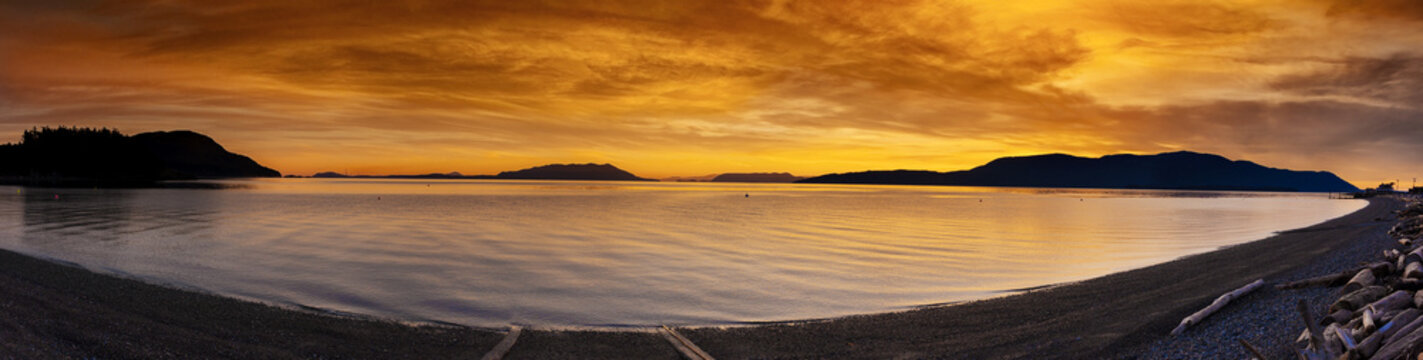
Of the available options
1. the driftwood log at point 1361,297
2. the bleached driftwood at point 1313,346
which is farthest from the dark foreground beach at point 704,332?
the bleached driftwood at point 1313,346

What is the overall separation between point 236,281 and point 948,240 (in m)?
29.8

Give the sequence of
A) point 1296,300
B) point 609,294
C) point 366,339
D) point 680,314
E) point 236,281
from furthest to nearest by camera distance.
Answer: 1. point 236,281
2. point 609,294
3. point 680,314
4. point 366,339
5. point 1296,300

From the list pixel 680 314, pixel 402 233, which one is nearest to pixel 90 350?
pixel 680 314

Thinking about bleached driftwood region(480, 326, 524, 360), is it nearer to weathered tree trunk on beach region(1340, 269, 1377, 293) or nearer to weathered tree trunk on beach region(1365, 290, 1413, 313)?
weathered tree trunk on beach region(1365, 290, 1413, 313)

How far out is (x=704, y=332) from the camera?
38.7 ft

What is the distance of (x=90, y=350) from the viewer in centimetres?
849

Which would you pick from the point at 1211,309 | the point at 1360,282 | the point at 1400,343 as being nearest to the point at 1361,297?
the point at 1360,282

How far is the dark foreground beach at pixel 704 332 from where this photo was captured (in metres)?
8.87

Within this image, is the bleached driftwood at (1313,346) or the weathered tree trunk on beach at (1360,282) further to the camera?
the weathered tree trunk on beach at (1360,282)

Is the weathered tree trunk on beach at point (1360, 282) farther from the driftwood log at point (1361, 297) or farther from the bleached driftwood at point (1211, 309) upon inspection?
the bleached driftwood at point (1211, 309)

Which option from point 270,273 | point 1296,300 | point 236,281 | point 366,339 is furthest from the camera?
point 270,273

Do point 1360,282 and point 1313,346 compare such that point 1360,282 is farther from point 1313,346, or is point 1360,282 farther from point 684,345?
point 684,345

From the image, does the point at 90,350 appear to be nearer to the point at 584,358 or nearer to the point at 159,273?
the point at 584,358

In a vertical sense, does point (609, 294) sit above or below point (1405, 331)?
below
